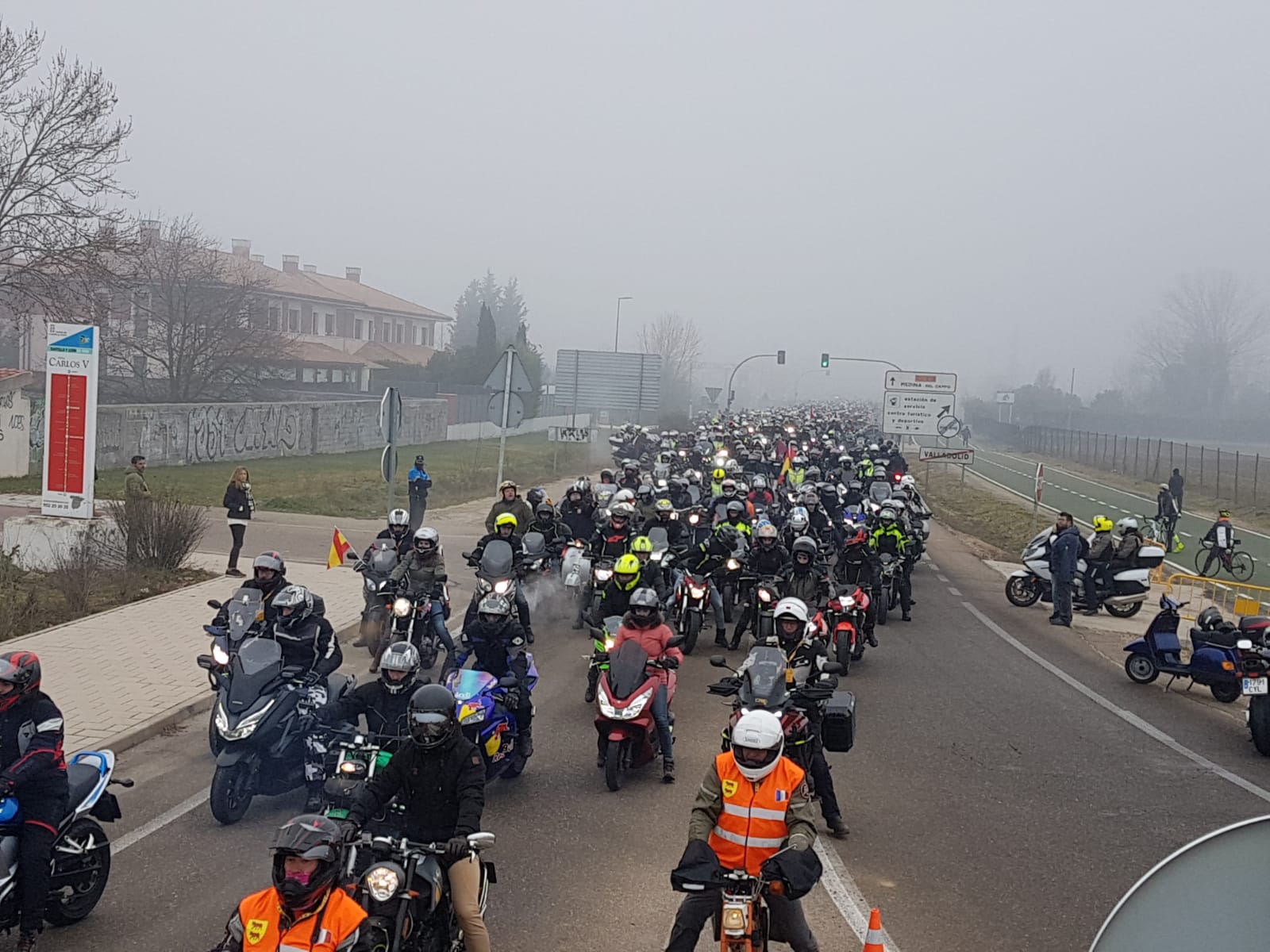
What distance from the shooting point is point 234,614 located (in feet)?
33.1

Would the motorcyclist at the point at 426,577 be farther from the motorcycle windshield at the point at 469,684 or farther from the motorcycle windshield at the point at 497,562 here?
the motorcycle windshield at the point at 469,684

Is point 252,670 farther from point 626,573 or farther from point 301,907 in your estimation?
point 626,573

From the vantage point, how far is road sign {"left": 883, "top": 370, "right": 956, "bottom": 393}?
140 feet

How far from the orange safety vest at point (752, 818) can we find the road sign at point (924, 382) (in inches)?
1495

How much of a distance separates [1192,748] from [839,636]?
12.8ft

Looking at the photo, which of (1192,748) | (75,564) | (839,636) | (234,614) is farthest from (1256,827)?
(75,564)

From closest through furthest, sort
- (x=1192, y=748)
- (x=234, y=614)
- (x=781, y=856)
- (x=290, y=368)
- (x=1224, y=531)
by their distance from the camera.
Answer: (x=781, y=856) < (x=234, y=614) < (x=1192, y=748) < (x=1224, y=531) < (x=290, y=368)

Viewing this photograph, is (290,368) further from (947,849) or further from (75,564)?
(947,849)

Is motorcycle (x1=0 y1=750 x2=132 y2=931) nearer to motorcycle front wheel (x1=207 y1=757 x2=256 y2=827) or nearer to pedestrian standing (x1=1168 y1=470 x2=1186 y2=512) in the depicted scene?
motorcycle front wheel (x1=207 y1=757 x2=256 y2=827)

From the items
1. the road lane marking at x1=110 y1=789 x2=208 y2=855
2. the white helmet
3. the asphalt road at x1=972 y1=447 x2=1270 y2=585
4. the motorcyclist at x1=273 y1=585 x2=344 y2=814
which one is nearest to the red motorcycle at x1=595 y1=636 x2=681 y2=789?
the motorcyclist at x1=273 y1=585 x2=344 y2=814

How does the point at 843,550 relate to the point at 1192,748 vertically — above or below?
above

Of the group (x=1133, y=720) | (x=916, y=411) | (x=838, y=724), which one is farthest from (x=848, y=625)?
(x=916, y=411)

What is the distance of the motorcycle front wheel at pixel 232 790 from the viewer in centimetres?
840

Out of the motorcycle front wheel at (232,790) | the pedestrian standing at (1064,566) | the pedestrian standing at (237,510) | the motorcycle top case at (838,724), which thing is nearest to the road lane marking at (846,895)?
the motorcycle top case at (838,724)
